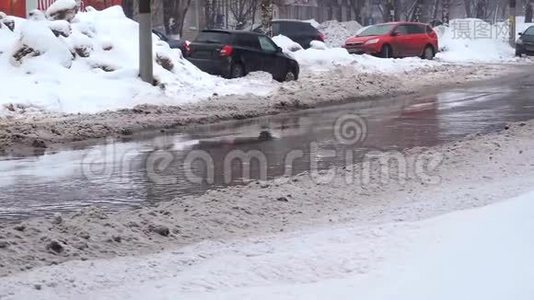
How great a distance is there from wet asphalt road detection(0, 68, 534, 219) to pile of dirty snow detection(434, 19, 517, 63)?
19.5 meters

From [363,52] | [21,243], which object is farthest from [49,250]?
[363,52]

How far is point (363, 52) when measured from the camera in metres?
29.4

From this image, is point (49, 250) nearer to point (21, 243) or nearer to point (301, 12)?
point (21, 243)

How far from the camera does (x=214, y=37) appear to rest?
20406 mm

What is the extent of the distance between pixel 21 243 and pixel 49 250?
296mm

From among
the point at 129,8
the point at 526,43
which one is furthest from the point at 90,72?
the point at 526,43

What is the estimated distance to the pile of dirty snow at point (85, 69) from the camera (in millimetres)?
14180

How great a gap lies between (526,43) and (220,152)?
30526 mm

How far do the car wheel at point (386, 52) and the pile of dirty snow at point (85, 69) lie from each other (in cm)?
1145

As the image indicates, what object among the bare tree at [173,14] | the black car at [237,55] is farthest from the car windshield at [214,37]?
the bare tree at [173,14]

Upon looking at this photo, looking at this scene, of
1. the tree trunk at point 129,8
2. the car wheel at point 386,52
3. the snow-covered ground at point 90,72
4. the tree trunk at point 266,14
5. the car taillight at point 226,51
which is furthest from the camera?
the tree trunk at point 129,8

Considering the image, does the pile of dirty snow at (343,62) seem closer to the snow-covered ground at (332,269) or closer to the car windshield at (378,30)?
the car windshield at (378,30)

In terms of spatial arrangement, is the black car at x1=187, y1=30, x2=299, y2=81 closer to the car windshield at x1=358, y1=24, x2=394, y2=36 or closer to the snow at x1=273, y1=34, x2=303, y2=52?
the snow at x1=273, y1=34, x2=303, y2=52
